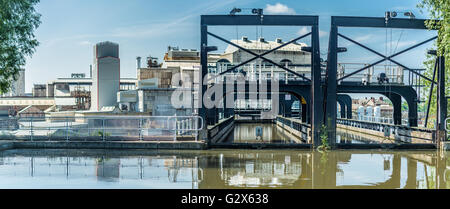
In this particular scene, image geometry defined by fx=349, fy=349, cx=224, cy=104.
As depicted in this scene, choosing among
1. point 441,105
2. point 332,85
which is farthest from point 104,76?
point 441,105

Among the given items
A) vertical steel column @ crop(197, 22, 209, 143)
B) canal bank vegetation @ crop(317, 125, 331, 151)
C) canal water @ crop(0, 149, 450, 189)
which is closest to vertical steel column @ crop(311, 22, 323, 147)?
canal bank vegetation @ crop(317, 125, 331, 151)

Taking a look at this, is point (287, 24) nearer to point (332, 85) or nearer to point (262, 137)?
point (332, 85)

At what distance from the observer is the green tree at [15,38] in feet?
45.0

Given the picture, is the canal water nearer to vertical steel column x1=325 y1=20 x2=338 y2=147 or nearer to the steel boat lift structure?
vertical steel column x1=325 y1=20 x2=338 y2=147

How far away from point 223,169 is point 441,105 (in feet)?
35.8

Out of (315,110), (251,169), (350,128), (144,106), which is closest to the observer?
(251,169)

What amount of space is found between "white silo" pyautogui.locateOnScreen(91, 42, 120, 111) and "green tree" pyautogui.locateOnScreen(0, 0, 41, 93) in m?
24.9

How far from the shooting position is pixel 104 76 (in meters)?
39.4

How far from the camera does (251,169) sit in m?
11.3

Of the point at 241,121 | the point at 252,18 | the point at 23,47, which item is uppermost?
the point at 252,18

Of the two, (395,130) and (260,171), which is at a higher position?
(395,130)
